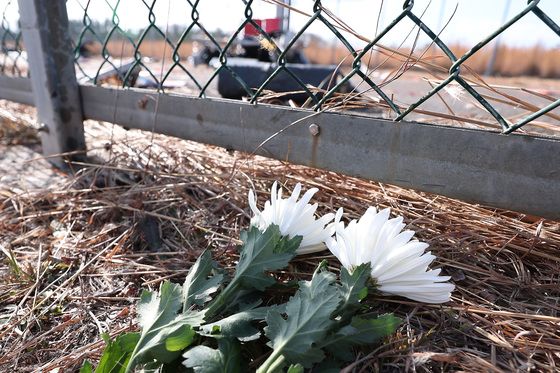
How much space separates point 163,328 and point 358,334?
0.32m

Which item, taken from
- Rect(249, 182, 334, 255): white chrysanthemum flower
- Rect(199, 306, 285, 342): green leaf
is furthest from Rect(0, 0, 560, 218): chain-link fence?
Rect(199, 306, 285, 342): green leaf

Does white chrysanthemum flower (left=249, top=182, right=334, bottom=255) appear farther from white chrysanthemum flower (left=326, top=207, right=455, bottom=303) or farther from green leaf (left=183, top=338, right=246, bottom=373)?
green leaf (left=183, top=338, right=246, bottom=373)

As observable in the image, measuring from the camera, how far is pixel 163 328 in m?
0.74

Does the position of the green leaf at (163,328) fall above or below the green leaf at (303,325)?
below

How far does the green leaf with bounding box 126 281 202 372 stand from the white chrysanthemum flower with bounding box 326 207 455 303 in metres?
0.32

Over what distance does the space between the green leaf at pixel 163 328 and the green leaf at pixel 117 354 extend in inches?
0.9

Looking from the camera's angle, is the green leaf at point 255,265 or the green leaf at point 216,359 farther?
the green leaf at point 255,265

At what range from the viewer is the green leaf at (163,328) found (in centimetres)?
71

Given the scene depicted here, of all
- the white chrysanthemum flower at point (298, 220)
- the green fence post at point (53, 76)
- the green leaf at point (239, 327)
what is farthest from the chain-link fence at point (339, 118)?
the green leaf at point (239, 327)

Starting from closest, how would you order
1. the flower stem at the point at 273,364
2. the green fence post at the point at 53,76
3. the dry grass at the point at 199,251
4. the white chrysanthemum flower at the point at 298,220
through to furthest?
1. the flower stem at the point at 273,364
2. the dry grass at the point at 199,251
3. the white chrysanthemum flower at the point at 298,220
4. the green fence post at the point at 53,76

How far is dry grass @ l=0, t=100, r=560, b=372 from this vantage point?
0.80 meters

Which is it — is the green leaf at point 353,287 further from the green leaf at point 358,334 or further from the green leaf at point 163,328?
the green leaf at point 163,328

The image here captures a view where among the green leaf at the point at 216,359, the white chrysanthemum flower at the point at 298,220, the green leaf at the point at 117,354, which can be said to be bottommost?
the green leaf at the point at 117,354

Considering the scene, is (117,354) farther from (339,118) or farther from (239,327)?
(339,118)
